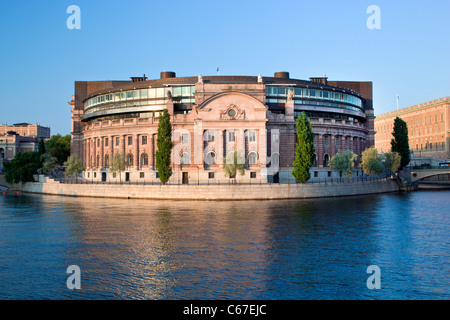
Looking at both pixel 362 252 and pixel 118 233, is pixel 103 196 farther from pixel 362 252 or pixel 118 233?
pixel 362 252

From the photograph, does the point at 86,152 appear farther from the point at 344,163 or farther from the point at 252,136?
the point at 344,163

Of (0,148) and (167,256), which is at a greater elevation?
(0,148)

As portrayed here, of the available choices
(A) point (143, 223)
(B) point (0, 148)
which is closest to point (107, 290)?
(A) point (143, 223)

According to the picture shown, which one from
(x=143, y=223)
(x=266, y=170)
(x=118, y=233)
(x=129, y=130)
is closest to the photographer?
(x=118, y=233)

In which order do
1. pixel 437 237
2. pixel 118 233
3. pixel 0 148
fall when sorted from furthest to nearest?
1. pixel 0 148
2. pixel 118 233
3. pixel 437 237

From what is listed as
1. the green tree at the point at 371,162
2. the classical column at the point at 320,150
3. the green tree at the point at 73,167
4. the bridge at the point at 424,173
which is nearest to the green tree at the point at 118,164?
the green tree at the point at 73,167

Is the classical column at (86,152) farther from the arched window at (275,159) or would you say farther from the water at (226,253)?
the water at (226,253)

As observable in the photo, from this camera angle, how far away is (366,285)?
23656mm

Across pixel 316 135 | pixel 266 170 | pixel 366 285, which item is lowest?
pixel 366 285

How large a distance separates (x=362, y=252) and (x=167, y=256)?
14319mm

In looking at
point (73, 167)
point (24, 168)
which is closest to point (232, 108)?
point (73, 167)

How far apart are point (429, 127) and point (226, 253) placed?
135 metres

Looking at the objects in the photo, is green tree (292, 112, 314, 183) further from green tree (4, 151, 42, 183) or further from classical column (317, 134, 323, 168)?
green tree (4, 151, 42, 183)

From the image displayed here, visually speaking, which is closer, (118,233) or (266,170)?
(118,233)
